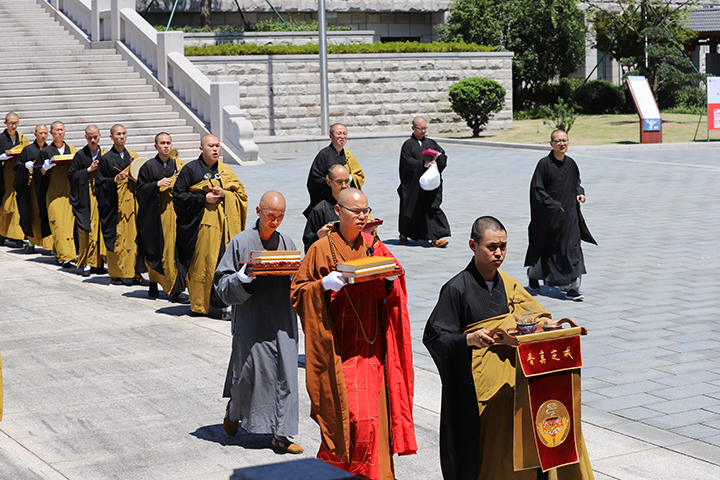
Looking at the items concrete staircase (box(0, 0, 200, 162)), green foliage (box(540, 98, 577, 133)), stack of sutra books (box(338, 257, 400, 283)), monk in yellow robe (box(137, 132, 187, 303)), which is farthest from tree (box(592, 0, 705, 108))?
stack of sutra books (box(338, 257, 400, 283))

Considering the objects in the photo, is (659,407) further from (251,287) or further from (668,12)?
(668,12)

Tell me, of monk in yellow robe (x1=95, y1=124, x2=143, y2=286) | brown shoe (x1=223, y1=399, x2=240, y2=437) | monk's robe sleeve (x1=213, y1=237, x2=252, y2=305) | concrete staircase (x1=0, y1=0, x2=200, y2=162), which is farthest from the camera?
concrete staircase (x1=0, y1=0, x2=200, y2=162)

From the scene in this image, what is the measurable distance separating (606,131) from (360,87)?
8113 millimetres

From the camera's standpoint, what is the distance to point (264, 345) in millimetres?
6309

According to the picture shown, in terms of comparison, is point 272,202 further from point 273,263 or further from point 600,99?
point 600,99

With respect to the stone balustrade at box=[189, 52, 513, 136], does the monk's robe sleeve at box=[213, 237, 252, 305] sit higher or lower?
lower

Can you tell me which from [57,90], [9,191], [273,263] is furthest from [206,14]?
[273,263]

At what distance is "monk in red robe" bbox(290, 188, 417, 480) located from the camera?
205 inches

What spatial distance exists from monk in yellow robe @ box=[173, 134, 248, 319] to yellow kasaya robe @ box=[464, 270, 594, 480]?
18.0 feet

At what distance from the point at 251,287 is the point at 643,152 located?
21.9 meters

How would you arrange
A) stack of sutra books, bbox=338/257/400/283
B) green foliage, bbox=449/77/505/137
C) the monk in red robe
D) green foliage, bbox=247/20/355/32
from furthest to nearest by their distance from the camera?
green foliage, bbox=247/20/355/32, green foliage, bbox=449/77/505/137, the monk in red robe, stack of sutra books, bbox=338/257/400/283

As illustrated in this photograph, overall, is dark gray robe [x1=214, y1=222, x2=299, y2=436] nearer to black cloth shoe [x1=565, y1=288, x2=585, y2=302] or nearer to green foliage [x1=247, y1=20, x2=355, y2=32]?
black cloth shoe [x1=565, y1=288, x2=585, y2=302]

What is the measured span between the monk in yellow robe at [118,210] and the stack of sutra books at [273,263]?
634cm

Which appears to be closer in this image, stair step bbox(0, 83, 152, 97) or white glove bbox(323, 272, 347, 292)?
white glove bbox(323, 272, 347, 292)
